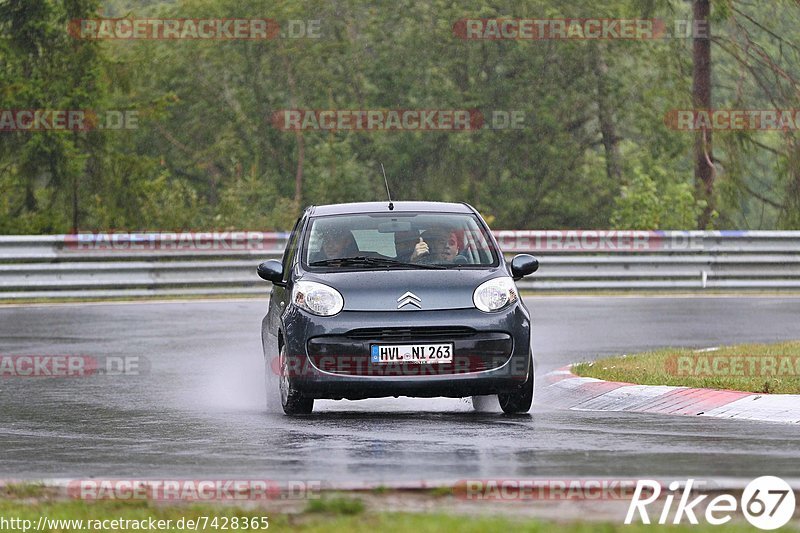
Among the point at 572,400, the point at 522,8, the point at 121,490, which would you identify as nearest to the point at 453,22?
the point at 522,8

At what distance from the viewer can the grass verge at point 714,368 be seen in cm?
1258

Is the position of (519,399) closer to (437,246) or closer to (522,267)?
(522,267)

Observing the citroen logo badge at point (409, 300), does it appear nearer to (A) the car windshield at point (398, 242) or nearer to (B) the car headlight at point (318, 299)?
(B) the car headlight at point (318, 299)

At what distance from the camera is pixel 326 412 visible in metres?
12.2

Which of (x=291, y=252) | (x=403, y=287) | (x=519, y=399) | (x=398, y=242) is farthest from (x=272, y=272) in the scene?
(x=519, y=399)

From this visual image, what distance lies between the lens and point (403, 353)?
11.0m

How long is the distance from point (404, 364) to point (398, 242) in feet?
4.37

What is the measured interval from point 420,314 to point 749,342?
766 centimetres

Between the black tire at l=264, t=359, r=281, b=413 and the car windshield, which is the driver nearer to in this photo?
the car windshield

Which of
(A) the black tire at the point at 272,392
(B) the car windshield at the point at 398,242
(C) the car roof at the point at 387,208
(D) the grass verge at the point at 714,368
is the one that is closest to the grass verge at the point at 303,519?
(B) the car windshield at the point at 398,242

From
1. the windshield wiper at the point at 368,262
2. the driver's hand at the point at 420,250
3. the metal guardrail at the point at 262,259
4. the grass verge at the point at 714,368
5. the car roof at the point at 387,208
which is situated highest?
the car roof at the point at 387,208

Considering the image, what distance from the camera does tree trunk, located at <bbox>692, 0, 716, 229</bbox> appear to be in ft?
123

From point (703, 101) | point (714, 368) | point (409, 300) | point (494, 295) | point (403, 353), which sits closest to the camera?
point (403, 353)

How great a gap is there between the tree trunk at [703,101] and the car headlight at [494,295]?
26.3 m
